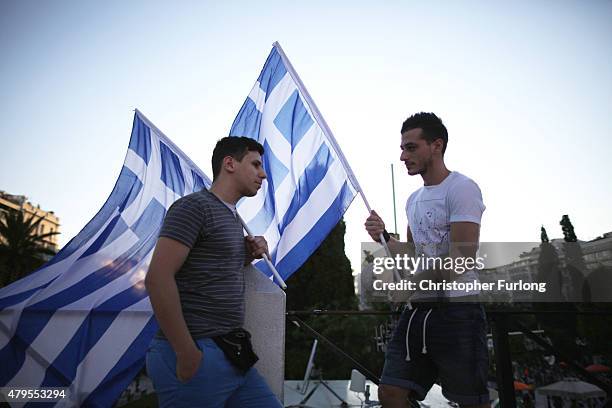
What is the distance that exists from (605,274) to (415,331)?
2408 cm

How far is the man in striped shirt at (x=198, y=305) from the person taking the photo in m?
1.69

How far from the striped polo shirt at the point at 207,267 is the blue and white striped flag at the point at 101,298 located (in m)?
2.20

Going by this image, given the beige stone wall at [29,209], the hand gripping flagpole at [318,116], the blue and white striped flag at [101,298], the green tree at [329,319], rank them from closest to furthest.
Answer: the blue and white striped flag at [101,298]
the hand gripping flagpole at [318,116]
the green tree at [329,319]
the beige stone wall at [29,209]

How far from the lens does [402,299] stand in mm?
2537

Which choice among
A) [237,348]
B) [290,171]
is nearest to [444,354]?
[237,348]

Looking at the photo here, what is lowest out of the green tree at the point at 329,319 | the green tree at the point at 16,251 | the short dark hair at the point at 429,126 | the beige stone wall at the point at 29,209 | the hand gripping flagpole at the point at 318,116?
the green tree at the point at 329,319

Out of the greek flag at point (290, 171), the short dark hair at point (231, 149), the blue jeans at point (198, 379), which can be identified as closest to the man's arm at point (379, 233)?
the greek flag at point (290, 171)

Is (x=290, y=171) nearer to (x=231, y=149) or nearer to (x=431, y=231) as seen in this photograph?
(x=231, y=149)

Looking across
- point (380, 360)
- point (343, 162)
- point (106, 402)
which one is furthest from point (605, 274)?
point (106, 402)

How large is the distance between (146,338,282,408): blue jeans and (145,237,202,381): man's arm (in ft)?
0.21

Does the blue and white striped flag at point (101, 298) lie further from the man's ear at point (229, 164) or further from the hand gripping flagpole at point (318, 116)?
the man's ear at point (229, 164)

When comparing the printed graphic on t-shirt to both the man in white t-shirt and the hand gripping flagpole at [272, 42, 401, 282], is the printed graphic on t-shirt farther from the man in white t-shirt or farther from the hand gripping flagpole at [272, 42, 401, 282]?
the hand gripping flagpole at [272, 42, 401, 282]

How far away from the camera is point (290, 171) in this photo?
3.95 m

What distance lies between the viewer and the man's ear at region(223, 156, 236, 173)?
2.39 m
